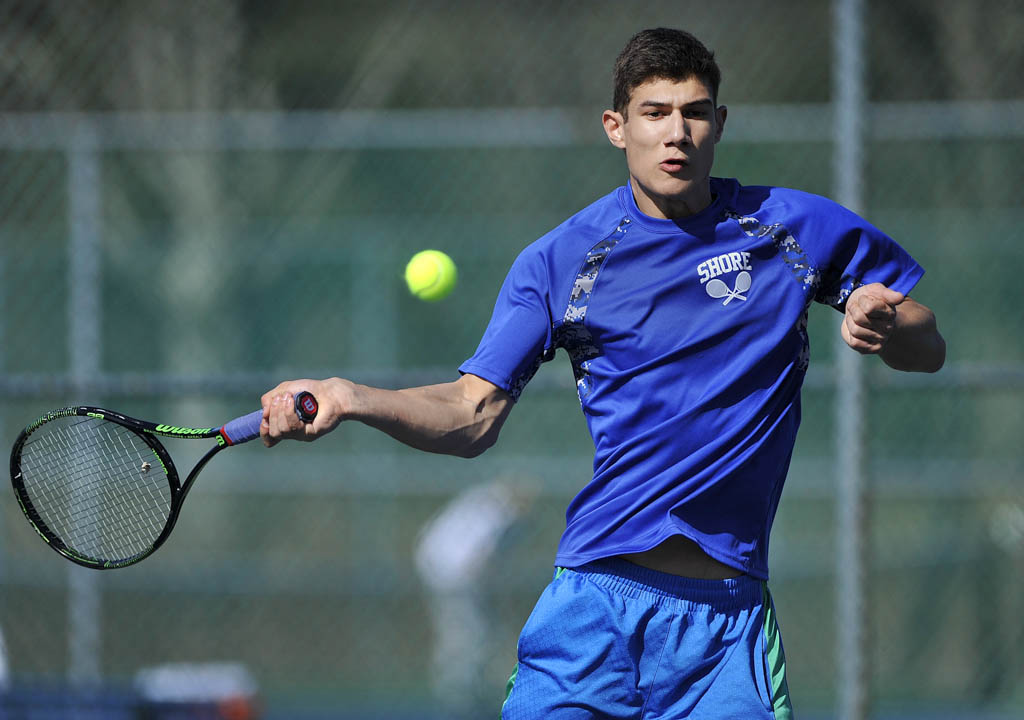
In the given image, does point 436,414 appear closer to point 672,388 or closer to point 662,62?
point 672,388

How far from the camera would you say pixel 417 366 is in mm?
8172

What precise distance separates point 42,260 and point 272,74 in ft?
9.01

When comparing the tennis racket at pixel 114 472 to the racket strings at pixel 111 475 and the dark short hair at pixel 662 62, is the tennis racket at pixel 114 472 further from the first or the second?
the dark short hair at pixel 662 62

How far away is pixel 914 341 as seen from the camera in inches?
103

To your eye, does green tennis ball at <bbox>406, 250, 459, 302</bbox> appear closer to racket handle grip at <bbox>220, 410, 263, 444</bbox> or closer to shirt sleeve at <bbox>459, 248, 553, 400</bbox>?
shirt sleeve at <bbox>459, 248, 553, 400</bbox>

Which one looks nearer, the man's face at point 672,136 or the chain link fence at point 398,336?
the man's face at point 672,136

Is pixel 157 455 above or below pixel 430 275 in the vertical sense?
below

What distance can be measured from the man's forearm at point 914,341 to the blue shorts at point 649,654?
1.84 ft

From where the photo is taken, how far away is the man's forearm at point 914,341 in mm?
2596

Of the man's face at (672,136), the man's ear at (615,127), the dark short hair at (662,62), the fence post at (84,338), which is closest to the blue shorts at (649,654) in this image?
the man's face at (672,136)

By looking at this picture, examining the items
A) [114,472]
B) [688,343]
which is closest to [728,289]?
[688,343]

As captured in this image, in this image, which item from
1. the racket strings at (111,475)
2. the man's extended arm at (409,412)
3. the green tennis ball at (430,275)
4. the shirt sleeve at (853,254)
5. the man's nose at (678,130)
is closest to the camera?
the man's extended arm at (409,412)

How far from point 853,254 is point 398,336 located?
5.73 meters

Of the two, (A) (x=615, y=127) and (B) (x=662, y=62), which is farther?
(A) (x=615, y=127)
